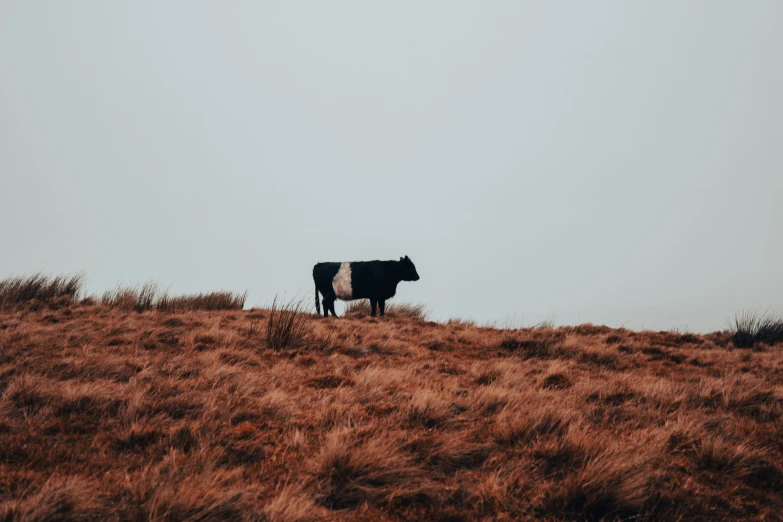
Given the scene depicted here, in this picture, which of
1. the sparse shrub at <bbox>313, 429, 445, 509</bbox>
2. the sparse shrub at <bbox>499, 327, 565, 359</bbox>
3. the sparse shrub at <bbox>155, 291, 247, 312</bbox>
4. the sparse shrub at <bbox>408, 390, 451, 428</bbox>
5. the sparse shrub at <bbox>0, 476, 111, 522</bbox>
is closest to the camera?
the sparse shrub at <bbox>0, 476, 111, 522</bbox>

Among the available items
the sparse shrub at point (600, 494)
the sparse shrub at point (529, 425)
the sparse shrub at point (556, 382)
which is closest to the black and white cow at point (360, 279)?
→ the sparse shrub at point (556, 382)

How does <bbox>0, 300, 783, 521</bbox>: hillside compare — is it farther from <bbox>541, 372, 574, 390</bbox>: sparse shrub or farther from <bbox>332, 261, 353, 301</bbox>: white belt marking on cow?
<bbox>332, 261, 353, 301</bbox>: white belt marking on cow

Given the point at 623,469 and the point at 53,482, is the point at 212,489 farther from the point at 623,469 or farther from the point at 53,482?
the point at 623,469

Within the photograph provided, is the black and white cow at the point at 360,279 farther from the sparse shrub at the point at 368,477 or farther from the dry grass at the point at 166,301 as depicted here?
the sparse shrub at the point at 368,477

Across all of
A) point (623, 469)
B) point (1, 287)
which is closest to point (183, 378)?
point (623, 469)

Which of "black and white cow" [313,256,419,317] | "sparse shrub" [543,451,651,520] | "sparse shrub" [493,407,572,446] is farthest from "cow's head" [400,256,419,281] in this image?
"sparse shrub" [543,451,651,520]

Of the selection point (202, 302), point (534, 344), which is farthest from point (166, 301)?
point (534, 344)

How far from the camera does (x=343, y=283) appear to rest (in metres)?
15.2

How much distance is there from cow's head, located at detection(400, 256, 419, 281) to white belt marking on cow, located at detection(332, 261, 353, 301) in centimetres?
170

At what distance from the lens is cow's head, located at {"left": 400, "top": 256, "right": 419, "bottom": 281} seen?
51.9ft

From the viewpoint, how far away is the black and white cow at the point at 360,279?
15211 millimetres

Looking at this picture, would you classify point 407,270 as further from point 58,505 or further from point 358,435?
point 58,505

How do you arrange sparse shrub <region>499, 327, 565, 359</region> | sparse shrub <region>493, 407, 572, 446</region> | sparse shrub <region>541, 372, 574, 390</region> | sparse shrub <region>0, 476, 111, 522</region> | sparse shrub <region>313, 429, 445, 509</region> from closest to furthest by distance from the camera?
sparse shrub <region>0, 476, 111, 522</region>
sparse shrub <region>313, 429, 445, 509</region>
sparse shrub <region>493, 407, 572, 446</region>
sparse shrub <region>541, 372, 574, 390</region>
sparse shrub <region>499, 327, 565, 359</region>

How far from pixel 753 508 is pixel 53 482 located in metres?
5.02
